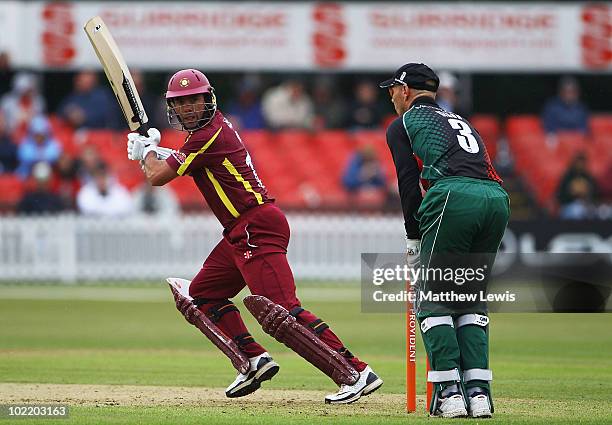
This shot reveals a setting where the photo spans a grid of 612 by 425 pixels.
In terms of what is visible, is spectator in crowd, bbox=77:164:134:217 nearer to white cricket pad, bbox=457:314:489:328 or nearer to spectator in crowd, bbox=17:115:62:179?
spectator in crowd, bbox=17:115:62:179

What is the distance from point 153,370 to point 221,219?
2638mm

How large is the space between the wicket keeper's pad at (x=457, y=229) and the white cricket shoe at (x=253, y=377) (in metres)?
1.43

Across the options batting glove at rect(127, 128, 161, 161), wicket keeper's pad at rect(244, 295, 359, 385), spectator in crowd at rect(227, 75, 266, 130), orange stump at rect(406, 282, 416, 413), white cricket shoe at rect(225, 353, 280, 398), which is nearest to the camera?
orange stump at rect(406, 282, 416, 413)

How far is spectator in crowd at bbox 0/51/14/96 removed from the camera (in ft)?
74.2

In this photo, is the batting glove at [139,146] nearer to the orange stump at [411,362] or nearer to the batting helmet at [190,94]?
the batting helmet at [190,94]

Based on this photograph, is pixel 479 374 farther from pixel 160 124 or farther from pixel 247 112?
pixel 247 112

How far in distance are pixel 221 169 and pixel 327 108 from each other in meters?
15.8

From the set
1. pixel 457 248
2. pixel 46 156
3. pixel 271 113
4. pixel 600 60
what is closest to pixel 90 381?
pixel 457 248

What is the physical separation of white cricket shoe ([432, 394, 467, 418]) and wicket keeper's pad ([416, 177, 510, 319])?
1.76ft

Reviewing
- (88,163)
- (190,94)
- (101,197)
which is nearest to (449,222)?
(190,94)

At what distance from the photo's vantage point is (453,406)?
7.58 meters

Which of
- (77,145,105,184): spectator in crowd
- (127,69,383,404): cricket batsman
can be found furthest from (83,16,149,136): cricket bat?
(77,145,105,184): spectator in crowd

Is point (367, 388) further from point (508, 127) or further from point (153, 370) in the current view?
point (508, 127)

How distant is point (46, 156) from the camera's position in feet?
71.9
